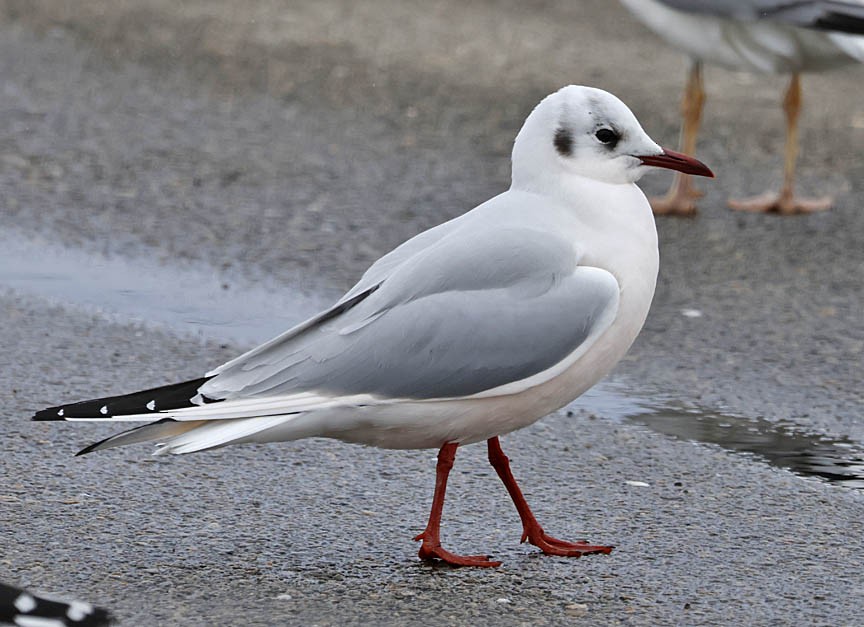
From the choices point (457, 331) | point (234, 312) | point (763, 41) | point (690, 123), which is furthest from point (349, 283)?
point (457, 331)

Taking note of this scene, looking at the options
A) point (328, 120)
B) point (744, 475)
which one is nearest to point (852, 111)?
point (328, 120)

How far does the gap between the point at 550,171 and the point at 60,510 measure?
148 centimetres

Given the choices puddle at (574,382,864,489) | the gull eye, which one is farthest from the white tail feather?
puddle at (574,382,864,489)

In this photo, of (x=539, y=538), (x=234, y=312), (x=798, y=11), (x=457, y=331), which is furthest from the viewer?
(x=798, y=11)

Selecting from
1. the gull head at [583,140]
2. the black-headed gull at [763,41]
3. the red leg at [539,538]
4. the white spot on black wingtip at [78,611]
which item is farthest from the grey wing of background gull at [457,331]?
the black-headed gull at [763,41]

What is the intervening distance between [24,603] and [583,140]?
1762 mm

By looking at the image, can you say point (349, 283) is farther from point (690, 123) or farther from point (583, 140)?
point (583, 140)

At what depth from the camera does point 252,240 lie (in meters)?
6.52

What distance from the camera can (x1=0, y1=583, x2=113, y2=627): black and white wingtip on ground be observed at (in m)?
2.81

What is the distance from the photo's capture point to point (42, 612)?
2820 mm

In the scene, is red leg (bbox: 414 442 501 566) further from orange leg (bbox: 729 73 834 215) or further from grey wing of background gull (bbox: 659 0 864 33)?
grey wing of background gull (bbox: 659 0 864 33)

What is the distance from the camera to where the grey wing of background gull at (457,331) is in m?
3.64

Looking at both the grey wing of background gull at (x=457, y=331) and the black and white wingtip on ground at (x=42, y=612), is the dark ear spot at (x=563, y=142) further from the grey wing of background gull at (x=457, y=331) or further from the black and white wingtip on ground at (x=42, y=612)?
the black and white wingtip on ground at (x=42, y=612)

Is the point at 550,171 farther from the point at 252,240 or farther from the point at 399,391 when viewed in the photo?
the point at 252,240
